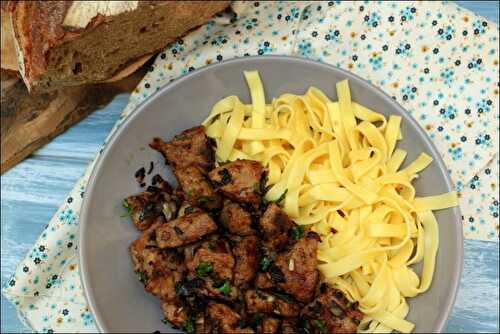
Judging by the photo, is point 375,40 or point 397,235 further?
point 375,40

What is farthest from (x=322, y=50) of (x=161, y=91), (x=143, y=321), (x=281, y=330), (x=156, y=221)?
(x=143, y=321)

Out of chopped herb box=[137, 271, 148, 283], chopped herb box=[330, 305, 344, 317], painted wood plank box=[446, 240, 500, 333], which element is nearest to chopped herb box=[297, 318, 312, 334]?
chopped herb box=[330, 305, 344, 317]

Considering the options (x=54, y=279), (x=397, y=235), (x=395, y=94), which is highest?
(x=395, y=94)

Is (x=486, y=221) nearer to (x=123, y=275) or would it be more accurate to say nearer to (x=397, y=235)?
(x=397, y=235)

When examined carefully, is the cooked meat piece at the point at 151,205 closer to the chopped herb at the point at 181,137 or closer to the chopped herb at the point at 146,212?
the chopped herb at the point at 146,212

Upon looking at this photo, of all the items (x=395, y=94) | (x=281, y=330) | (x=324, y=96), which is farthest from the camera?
(x=395, y=94)

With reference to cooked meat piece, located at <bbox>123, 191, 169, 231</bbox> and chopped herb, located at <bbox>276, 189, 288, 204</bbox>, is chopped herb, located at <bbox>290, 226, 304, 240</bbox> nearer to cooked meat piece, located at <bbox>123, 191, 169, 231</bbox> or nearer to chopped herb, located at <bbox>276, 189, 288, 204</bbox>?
chopped herb, located at <bbox>276, 189, 288, 204</bbox>
